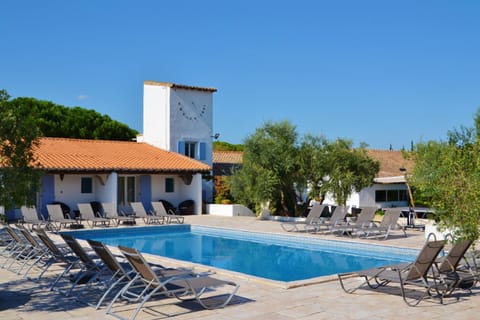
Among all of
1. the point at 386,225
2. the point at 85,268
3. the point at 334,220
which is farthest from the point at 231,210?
the point at 85,268

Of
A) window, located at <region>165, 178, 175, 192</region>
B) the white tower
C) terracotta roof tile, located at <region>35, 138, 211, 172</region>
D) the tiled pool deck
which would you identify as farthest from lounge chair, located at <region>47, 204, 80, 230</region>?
the tiled pool deck

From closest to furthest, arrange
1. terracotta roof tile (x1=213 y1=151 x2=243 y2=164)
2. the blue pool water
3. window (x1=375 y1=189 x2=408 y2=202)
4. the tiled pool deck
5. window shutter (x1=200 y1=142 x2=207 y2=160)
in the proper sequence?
1. the tiled pool deck
2. the blue pool water
3. window shutter (x1=200 y1=142 x2=207 y2=160)
4. window (x1=375 y1=189 x2=408 y2=202)
5. terracotta roof tile (x1=213 y1=151 x2=243 y2=164)

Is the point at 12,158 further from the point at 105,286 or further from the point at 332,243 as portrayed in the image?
the point at 332,243

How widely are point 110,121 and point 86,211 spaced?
2315 cm

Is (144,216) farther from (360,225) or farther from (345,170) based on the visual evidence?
(360,225)

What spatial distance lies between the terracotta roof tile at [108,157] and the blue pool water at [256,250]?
15.6ft

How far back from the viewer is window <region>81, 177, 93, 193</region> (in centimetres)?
2420

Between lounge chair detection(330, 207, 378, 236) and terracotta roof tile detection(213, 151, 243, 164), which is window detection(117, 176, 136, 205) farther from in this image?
terracotta roof tile detection(213, 151, 243, 164)

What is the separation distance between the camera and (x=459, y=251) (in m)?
7.82

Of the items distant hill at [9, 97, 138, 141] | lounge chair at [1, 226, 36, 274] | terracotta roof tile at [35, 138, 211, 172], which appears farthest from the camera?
distant hill at [9, 97, 138, 141]

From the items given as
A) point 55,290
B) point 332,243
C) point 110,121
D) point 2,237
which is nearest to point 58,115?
point 110,121

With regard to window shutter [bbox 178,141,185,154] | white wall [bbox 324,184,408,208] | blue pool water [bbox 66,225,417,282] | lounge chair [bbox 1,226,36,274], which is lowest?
blue pool water [bbox 66,225,417,282]

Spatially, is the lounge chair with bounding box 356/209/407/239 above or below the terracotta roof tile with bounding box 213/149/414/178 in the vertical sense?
below

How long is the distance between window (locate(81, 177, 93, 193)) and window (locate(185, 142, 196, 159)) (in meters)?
6.95
